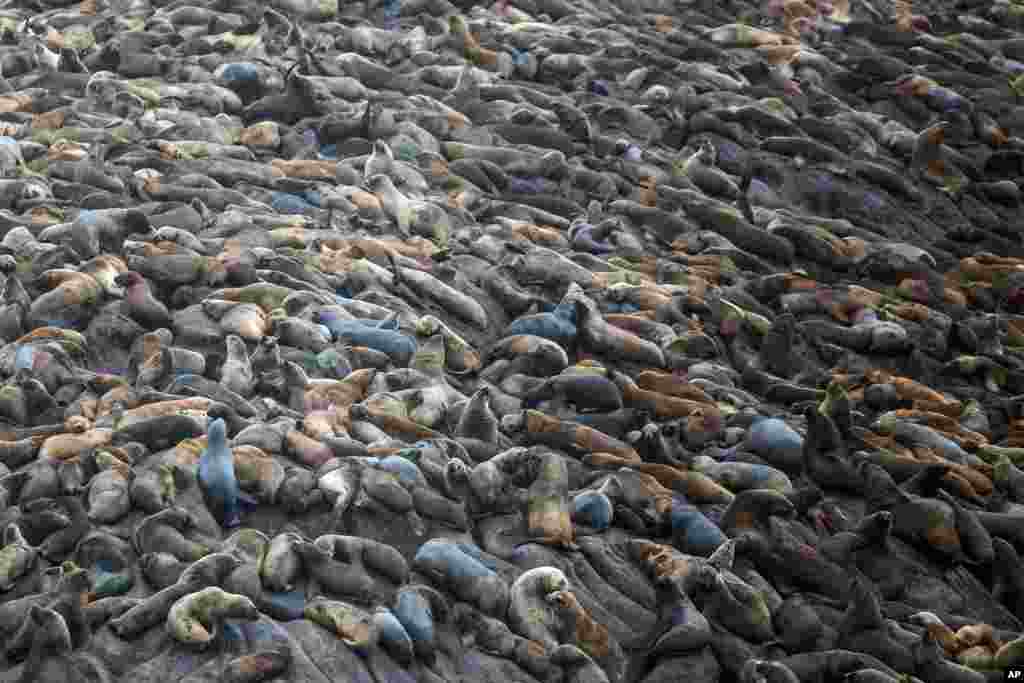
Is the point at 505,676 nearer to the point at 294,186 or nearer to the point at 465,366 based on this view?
the point at 465,366

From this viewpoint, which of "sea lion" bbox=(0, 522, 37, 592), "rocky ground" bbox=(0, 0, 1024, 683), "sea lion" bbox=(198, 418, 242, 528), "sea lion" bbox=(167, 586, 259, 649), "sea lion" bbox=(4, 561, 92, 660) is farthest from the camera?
"sea lion" bbox=(198, 418, 242, 528)

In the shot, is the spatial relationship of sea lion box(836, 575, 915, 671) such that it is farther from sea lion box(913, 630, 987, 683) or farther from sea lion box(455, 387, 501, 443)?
sea lion box(455, 387, 501, 443)

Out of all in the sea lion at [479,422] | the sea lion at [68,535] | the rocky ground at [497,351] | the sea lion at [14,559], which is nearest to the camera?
the sea lion at [14,559]

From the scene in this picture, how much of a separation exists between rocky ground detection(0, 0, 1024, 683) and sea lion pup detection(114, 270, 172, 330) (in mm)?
30

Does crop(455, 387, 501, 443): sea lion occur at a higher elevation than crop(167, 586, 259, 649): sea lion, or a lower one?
lower

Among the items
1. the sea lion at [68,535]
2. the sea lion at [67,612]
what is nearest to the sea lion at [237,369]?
the sea lion at [68,535]

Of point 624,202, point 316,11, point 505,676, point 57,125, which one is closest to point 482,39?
point 316,11

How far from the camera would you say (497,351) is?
11.1 metres

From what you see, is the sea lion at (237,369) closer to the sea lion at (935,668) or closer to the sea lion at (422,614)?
the sea lion at (422,614)

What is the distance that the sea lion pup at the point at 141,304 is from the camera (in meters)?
10.4

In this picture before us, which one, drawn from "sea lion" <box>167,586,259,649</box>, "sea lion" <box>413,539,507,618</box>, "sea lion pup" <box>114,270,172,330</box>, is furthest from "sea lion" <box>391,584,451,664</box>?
"sea lion pup" <box>114,270,172,330</box>

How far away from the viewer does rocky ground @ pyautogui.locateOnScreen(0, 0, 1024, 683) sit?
8117 mm

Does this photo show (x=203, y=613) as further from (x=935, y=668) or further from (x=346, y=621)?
(x=935, y=668)

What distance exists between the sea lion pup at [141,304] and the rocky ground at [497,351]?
1.2 inches
